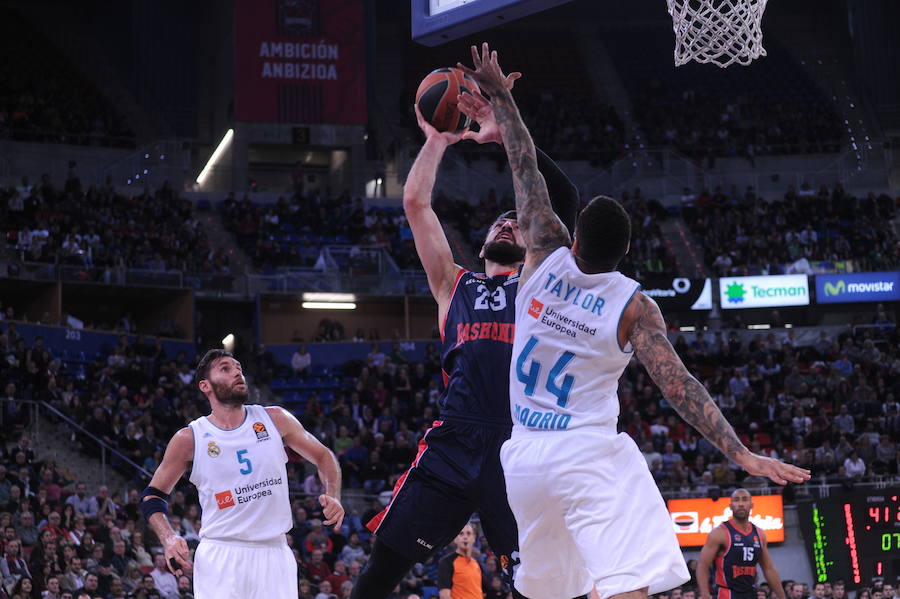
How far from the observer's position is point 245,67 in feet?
103

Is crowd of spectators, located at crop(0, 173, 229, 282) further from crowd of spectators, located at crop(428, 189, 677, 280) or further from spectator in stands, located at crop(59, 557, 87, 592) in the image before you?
spectator in stands, located at crop(59, 557, 87, 592)

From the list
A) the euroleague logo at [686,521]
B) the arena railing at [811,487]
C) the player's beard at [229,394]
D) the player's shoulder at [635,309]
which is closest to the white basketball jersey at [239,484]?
the player's beard at [229,394]

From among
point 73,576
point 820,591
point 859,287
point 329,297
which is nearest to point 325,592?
point 73,576

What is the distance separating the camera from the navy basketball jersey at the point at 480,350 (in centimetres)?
573

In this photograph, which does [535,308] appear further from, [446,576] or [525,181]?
[446,576]

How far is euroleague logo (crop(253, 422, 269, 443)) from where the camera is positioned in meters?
6.78

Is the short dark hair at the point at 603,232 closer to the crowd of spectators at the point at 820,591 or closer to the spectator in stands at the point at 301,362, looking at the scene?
the crowd of spectators at the point at 820,591

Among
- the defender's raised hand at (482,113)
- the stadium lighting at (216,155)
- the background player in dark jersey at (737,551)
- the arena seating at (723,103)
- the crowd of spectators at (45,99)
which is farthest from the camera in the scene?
the arena seating at (723,103)

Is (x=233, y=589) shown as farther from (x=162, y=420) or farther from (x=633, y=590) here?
(x=162, y=420)

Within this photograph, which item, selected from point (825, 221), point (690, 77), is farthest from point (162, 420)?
point (690, 77)

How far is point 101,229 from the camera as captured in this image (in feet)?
81.6

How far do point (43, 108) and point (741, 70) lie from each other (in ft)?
65.8

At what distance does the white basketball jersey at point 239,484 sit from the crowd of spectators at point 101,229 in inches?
693

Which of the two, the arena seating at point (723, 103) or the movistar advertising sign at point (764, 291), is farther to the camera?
the arena seating at point (723, 103)
